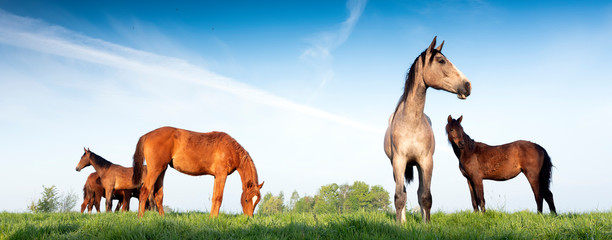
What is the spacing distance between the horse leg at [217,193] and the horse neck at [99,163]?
9.77 meters

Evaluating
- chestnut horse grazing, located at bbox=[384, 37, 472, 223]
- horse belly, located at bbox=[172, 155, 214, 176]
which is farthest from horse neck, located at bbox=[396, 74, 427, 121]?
horse belly, located at bbox=[172, 155, 214, 176]

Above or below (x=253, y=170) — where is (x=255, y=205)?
below

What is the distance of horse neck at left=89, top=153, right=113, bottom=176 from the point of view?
1638cm

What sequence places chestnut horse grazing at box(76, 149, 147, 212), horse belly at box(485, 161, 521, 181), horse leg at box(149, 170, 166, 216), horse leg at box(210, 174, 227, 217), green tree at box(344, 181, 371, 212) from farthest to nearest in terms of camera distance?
green tree at box(344, 181, 371, 212), chestnut horse grazing at box(76, 149, 147, 212), horse belly at box(485, 161, 521, 181), horse leg at box(149, 170, 166, 216), horse leg at box(210, 174, 227, 217)

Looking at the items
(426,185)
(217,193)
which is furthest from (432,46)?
(217,193)

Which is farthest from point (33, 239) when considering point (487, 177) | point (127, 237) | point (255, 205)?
point (487, 177)

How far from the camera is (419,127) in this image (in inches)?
250

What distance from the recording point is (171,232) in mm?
5316

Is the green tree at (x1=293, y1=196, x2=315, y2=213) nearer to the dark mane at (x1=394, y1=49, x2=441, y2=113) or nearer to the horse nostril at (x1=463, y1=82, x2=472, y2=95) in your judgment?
the dark mane at (x1=394, y1=49, x2=441, y2=113)

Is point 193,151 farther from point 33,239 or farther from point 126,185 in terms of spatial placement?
point 126,185

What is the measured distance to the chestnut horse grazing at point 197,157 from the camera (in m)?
9.22

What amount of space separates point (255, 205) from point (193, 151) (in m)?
2.22

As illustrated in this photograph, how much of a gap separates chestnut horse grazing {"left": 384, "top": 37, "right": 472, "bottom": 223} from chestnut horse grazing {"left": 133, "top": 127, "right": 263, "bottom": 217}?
407cm

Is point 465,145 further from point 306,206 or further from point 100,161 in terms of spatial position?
point 100,161
